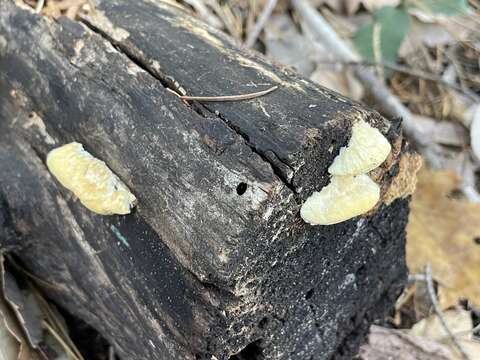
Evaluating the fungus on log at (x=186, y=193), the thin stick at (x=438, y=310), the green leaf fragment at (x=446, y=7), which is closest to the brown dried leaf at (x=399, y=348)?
the thin stick at (x=438, y=310)

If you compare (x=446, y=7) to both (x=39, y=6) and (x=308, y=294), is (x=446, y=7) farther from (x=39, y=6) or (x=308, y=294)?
(x=39, y=6)

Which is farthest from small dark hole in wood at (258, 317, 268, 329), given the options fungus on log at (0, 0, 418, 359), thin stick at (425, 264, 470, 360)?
thin stick at (425, 264, 470, 360)

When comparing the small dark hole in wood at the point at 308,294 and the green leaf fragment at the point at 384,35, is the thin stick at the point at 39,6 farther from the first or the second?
the green leaf fragment at the point at 384,35

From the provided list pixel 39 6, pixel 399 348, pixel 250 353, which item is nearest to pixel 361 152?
pixel 250 353

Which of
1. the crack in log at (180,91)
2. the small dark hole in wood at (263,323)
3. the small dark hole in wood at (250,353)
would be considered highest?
the crack in log at (180,91)

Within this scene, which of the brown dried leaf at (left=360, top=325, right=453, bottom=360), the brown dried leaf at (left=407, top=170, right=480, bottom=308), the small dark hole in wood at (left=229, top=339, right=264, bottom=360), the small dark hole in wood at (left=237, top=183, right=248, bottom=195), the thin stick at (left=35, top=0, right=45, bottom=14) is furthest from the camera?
the brown dried leaf at (left=407, top=170, right=480, bottom=308)

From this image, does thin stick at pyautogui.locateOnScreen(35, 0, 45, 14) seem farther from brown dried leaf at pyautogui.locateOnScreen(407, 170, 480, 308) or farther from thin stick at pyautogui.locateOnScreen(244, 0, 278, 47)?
brown dried leaf at pyautogui.locateOnScreen(407, 170, 480, 308)
